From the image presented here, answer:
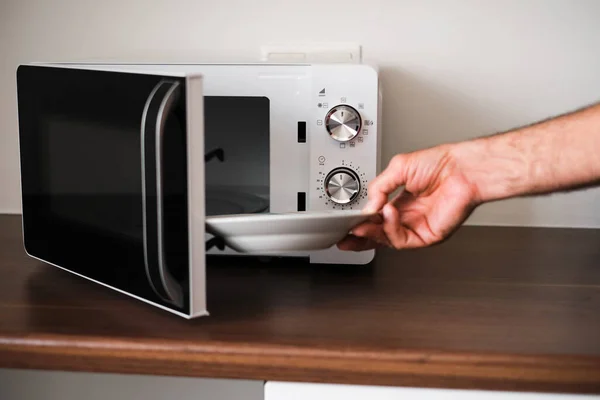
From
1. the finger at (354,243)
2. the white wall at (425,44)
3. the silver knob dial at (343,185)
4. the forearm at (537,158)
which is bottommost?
the finger at (354,243)

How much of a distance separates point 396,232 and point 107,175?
33cm

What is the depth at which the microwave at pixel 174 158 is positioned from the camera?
80 centimetres

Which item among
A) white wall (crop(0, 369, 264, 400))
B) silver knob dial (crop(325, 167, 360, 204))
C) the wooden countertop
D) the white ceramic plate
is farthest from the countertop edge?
white wall (crop(0, 369, 264, 400))

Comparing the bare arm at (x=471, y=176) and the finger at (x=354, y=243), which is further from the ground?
the bare arm at (x=471, y=176)

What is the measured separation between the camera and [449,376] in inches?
29.9

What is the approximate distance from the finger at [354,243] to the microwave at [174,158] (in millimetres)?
54

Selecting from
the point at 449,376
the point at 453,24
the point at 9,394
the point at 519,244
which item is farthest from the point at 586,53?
the point at 9,394

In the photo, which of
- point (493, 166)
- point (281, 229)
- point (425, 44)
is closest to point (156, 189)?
point (281, 229)

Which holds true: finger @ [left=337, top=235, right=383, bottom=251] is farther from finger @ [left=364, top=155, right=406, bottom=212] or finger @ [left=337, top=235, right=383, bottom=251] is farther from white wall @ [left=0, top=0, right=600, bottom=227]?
white wall @ [left=0, top=0, right=600, bottom=227]

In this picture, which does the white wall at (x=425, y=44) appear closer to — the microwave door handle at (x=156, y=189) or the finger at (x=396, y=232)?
the finger at (x=396, y=232)

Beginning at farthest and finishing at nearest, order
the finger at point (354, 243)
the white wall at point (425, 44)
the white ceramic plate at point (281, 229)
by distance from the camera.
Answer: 1. the white wall at point (425, 44)
2. the finger at point (354, 243)
3. the white ceramic plate at point (281, 229)

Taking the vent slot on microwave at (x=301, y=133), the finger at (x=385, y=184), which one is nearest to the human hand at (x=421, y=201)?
the finger at (x=385, y=184)

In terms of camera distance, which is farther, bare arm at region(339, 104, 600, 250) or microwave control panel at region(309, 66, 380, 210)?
microwave control panel at region(309, 66, 380, 210)

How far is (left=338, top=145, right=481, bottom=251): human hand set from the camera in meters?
0.91
